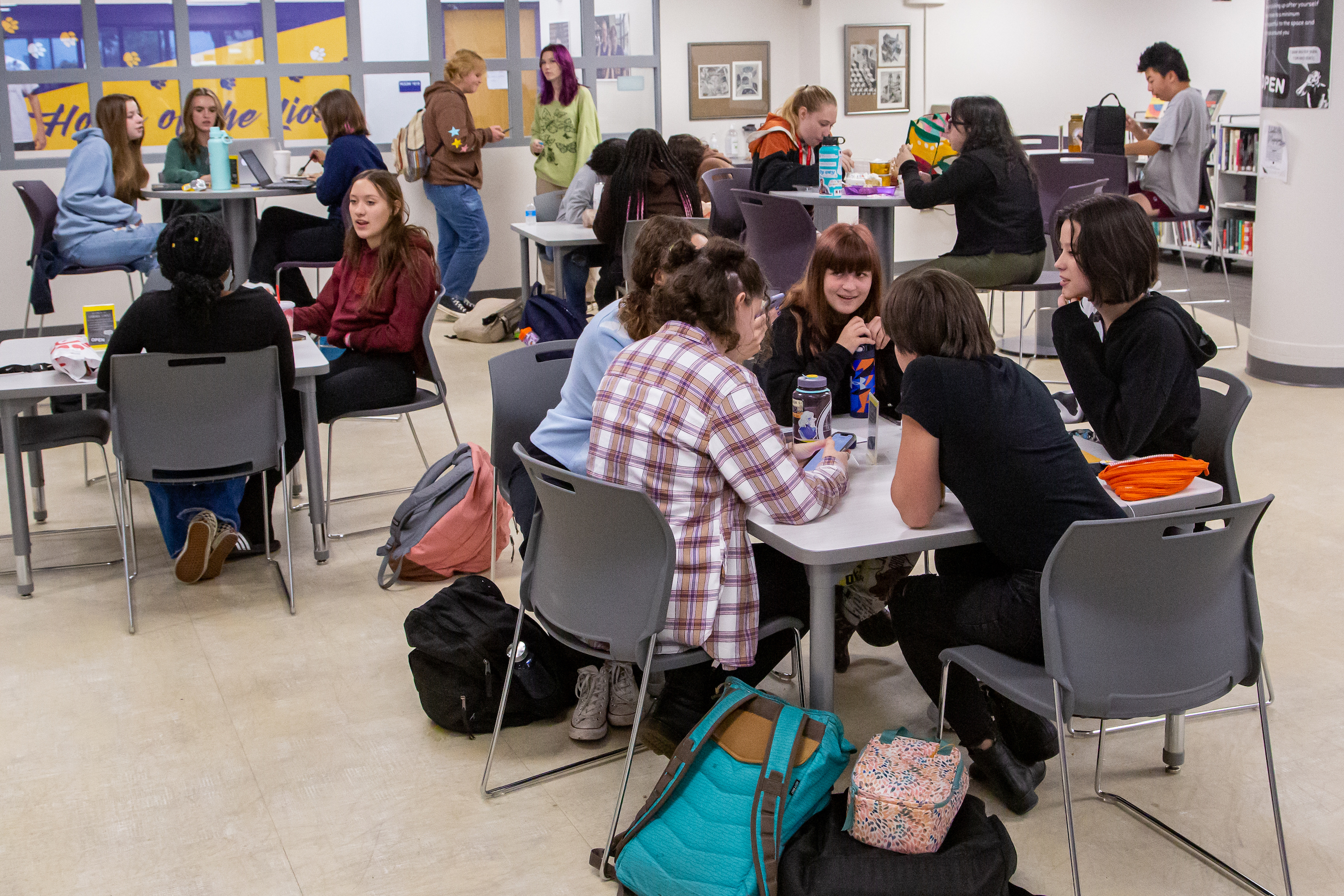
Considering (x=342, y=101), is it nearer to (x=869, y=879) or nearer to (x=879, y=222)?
(x=879, y=222)

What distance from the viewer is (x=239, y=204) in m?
6.95

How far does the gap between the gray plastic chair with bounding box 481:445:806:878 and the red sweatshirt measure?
178cm

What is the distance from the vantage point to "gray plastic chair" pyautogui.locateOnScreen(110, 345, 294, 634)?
11.2ft

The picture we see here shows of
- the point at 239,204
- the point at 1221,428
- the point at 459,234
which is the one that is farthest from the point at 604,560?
the point at 459,234

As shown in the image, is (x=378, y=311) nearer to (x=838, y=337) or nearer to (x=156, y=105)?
(x=838, y=337)

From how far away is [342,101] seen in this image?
6754 mm

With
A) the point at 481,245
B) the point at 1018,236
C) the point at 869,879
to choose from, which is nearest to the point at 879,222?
the point at 1018,236

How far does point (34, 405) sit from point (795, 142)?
3576mm

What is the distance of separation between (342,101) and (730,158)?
2.69 m

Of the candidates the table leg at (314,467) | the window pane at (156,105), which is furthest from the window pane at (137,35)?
the table leg at (314,467)

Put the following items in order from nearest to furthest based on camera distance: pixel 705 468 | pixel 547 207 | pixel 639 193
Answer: pixel 705 468 → pixel 639 193 → pixel 547 207

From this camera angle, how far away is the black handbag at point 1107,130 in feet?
24.0

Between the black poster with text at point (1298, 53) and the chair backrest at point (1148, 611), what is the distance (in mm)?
4210

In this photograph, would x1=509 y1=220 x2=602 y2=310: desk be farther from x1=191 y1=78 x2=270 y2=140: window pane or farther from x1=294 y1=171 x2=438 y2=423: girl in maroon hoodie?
x1=191 y1=78 x2=270 y2=140: window pane
